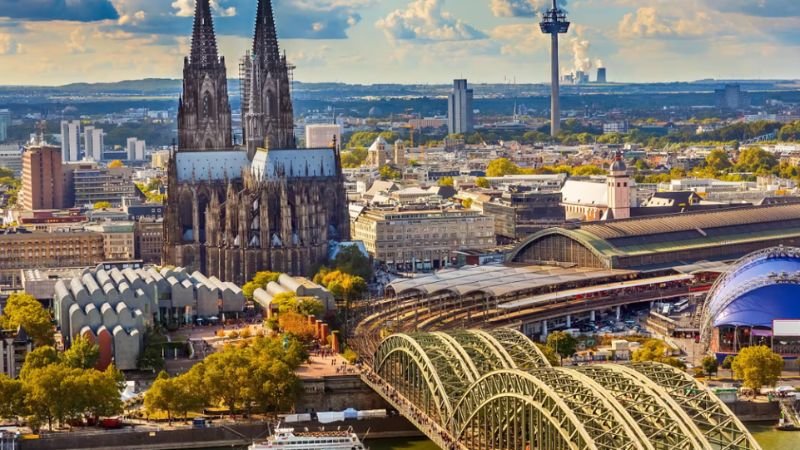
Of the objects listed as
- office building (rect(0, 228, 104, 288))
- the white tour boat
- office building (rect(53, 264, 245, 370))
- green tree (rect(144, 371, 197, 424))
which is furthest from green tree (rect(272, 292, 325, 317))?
office building (rect(0, 228, 104, 288))

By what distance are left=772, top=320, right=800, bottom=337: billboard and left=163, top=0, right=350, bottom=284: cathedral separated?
120 ft

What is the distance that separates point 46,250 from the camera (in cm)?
12506

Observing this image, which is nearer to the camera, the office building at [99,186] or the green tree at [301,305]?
the green tree at [301,305]

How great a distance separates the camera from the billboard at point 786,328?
81.3m

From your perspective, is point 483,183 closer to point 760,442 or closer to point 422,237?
point 422,237

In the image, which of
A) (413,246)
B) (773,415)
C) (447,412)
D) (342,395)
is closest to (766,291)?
(773,415)

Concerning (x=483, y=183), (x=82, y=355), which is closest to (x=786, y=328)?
(x=82, y=355)

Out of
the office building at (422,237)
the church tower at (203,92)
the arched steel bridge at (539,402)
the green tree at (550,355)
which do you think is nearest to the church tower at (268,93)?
the church tower at (203,92)

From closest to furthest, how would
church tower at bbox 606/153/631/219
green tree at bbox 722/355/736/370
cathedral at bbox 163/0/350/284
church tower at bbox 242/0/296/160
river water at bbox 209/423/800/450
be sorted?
river water at bbox 209/423/800/450 < green tree at bbox 722/355/736/370 < cathedral at bbox 163/0/350/284 < church tower at bbox 242/0/296/160 < church tower at bbox 606/153/631/219

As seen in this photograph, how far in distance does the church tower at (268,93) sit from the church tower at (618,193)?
76.5 feet

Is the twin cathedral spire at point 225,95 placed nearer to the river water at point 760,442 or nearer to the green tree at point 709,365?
the green tree at point 709,365

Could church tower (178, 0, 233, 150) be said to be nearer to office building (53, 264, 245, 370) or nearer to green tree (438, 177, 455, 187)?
office building (53, 264, 245, 370)

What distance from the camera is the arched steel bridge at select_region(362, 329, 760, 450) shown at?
4891 cm

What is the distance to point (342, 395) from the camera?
2965 inches
